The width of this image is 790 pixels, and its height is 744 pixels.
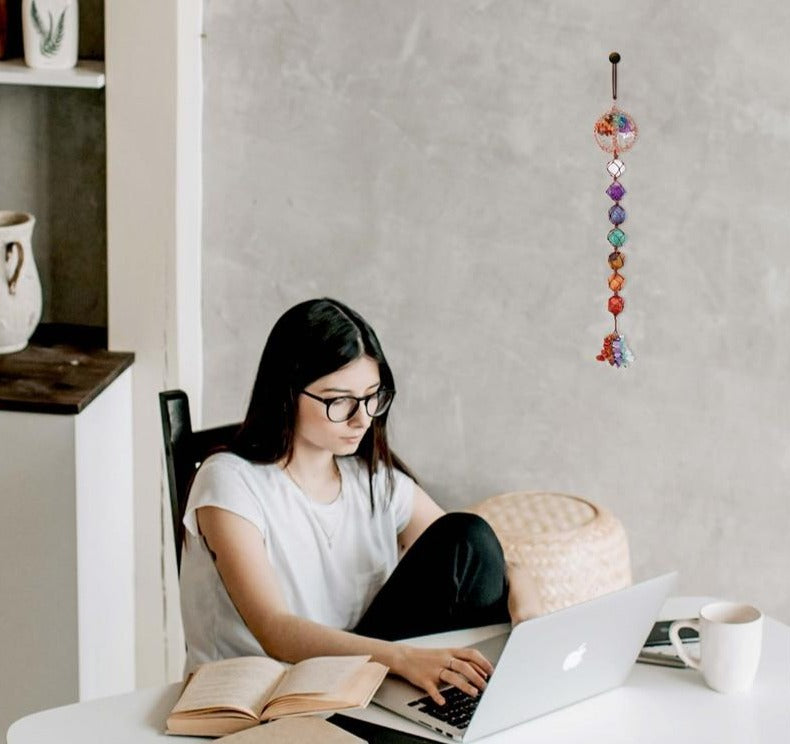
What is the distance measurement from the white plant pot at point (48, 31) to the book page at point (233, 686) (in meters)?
1.37

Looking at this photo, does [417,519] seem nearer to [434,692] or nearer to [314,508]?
[314,508]

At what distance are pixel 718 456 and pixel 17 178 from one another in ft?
5.05

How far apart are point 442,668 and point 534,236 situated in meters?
1.29

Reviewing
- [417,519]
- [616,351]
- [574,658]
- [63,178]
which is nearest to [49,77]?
[63,178]

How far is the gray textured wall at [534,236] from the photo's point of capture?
2.65m

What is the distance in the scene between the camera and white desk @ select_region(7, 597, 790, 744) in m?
1.53

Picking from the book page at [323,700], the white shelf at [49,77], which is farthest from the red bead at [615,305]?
the white shelf at [49,77]

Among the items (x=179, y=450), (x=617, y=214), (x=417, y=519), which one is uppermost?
(x=617, y=214)

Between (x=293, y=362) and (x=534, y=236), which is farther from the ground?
(x=534, y=236)

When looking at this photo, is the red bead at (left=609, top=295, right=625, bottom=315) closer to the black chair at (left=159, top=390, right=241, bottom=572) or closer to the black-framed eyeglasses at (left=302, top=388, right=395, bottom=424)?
the black-framed eyeglasses at (left=302, top=388, right=395, bottom=424)

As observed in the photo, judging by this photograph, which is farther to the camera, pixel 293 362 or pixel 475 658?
pixel 293 362

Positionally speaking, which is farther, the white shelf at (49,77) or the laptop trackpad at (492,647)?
the white shelf at (49,77)

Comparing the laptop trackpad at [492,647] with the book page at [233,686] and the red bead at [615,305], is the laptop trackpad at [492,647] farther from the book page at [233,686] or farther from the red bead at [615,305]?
the red bead at [615,305]

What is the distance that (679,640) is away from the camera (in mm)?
1741
